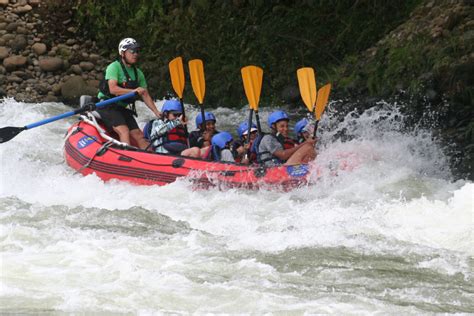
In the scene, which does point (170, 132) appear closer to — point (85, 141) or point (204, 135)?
point (204, 135)

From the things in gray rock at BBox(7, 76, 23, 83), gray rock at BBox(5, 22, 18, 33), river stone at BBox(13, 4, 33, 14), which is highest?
river stone at BBox(13, 4, 33, 14)

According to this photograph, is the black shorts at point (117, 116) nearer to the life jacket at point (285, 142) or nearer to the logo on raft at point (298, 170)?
the life jacket at point (285, 142)

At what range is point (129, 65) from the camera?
1064 cm

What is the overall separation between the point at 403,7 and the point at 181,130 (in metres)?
4.85

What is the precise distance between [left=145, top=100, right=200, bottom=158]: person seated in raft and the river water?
26.8 inches

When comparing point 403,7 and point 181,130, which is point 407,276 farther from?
point 403,7

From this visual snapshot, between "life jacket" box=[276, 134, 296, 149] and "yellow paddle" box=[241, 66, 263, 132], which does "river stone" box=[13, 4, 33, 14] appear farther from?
"life jacket" box=[276, 134, 296, 149]

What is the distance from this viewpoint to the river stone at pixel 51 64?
52.1 feet

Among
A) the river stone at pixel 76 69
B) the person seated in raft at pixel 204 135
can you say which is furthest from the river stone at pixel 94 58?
the person seated in raft at pixel 204 135

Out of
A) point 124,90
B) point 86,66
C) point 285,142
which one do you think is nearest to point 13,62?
point 86,66

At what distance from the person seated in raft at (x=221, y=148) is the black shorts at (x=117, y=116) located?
122 cm

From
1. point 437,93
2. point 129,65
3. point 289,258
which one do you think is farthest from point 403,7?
point 289,258

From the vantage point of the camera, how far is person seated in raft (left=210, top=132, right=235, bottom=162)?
389 inches

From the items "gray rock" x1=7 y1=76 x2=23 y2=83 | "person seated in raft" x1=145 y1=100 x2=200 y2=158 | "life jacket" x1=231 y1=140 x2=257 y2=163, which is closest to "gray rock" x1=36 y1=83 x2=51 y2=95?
"gray rock" x1=7 y1=76 x2=23 y2=83
